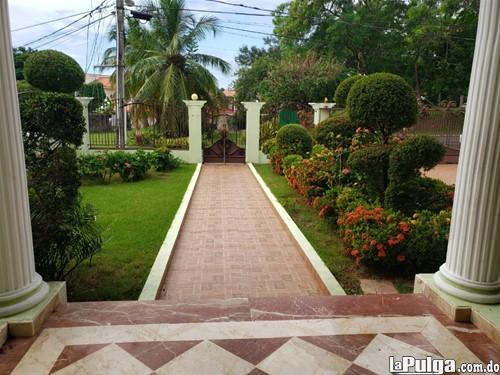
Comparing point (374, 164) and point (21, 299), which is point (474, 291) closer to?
point (374, 164)

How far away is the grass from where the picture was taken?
13.3ft

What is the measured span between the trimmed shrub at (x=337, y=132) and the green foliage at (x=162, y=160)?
222 inches

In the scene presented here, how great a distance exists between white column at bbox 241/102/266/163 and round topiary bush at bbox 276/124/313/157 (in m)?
3.04

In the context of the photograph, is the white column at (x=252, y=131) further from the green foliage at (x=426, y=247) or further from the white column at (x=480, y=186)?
the white column at (x=480, y=186)

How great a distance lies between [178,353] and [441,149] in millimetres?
3926

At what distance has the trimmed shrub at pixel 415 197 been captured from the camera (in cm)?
518

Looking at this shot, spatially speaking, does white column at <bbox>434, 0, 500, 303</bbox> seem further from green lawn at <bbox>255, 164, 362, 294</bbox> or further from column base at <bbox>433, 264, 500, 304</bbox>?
green lawn at <bbox>255, 164, 362, 294</bbox>

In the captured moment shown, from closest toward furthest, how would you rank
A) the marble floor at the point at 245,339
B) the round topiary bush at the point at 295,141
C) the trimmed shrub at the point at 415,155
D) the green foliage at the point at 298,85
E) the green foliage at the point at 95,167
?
1. the marble floor at the point at 245,339
2. the trimmed shrub at the point at 415,155
3. the green foliage at the point at 95,167
4. the round topiary bush at the point at 295,141
5. the green foliage at the point at 298,85

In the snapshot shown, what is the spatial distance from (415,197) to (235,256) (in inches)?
98.1

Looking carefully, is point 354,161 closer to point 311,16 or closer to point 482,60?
point 482,60

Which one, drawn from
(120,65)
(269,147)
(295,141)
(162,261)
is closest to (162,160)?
(269,147)

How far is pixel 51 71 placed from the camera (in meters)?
4.12

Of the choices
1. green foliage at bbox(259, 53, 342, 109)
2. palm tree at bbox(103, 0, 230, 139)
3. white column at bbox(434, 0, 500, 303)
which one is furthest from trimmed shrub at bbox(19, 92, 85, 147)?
green foliage at bbox(259, 53, 342, 109)

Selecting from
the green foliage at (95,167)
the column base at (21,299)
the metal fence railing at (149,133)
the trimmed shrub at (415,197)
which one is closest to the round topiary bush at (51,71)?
the column base at (21,299)
